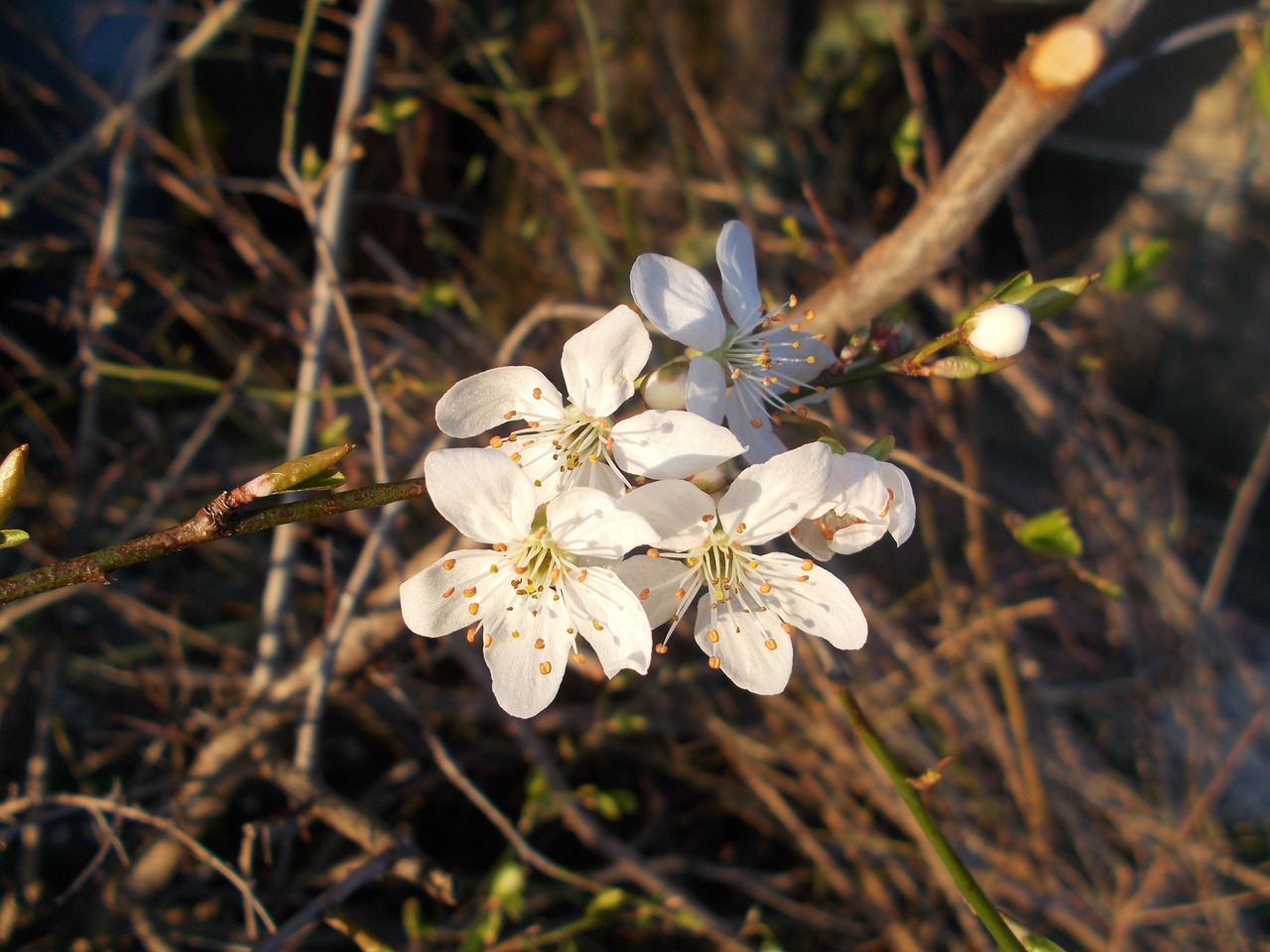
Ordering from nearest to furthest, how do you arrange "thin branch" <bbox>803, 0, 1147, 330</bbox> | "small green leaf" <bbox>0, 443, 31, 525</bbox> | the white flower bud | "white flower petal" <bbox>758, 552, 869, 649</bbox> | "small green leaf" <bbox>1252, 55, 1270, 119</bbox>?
"small green leaf" <bbox>0, 443, 31, 525</bbox> → the white flower bud → "white flower petal" <bbox>758, 552, 869, 649</bbox> → "thin branch" <bbox>803, 0, 1147, 330</bbox> → "small green leaf" <bbox>1252, 55, 1270, 119</bbox>

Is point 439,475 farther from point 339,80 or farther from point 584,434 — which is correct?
point 339,80

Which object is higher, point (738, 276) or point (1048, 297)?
point (738, 276)

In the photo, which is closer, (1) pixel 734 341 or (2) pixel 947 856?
(2) pixel 947 856

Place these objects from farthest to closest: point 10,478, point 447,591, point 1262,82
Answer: point 1262,82 < point 447,591 < point 10,478

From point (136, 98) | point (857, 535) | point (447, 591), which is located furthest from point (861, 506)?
point (136, 98)

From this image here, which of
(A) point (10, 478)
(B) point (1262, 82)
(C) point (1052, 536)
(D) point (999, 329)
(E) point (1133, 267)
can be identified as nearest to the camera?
(A) point (10, 478)

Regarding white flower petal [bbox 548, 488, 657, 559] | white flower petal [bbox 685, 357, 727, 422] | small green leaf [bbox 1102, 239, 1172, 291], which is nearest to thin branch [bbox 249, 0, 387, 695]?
white flower petal [bbox 548, 488, 657, 559]

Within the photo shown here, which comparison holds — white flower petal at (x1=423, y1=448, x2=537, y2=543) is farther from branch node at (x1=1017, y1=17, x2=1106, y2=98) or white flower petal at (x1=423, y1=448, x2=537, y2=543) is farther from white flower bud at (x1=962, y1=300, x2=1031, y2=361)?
branch node at (x1=1017, y1=17, x2=1106, y2=98)

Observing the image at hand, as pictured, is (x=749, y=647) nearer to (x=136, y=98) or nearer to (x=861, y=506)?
(x=861, y=506)
